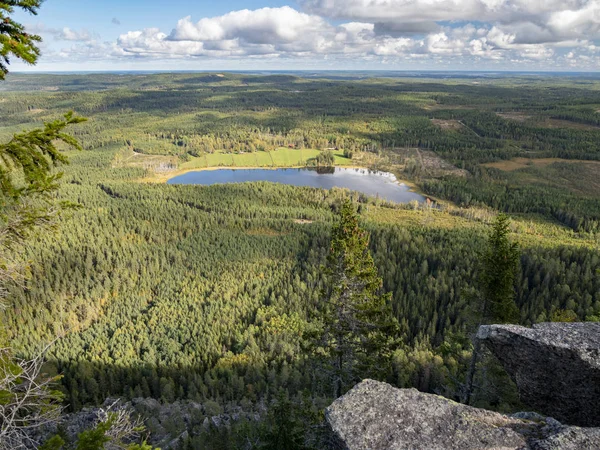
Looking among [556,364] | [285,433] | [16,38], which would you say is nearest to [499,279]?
[556,364]

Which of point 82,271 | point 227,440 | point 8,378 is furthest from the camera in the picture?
point 82,271

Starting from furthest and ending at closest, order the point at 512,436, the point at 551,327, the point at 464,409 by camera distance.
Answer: the point at 551,327 < the point at 464,409 < the point at 512,436

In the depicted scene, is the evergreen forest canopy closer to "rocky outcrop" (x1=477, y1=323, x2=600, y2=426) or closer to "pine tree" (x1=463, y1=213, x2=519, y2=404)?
"pine tree" (x1=463, y1=213, x2=519, y2=404)

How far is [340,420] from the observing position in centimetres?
1356

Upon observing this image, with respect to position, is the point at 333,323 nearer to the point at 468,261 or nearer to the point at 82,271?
the point at 468,261

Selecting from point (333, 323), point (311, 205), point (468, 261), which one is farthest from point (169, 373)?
point (311, 205)

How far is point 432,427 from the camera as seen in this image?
12719 millimetres

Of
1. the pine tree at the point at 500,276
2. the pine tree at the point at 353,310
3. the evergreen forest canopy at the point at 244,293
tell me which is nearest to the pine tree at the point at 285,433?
the pine tree at the point at 353,310

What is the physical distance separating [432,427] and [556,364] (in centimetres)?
649

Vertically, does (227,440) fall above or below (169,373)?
above

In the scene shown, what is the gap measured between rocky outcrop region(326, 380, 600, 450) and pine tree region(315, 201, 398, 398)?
12564mm

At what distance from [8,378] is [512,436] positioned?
15.3 m

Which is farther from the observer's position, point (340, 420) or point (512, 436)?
point (340, 420)

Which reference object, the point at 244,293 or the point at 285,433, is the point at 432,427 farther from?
the point at 244,293
